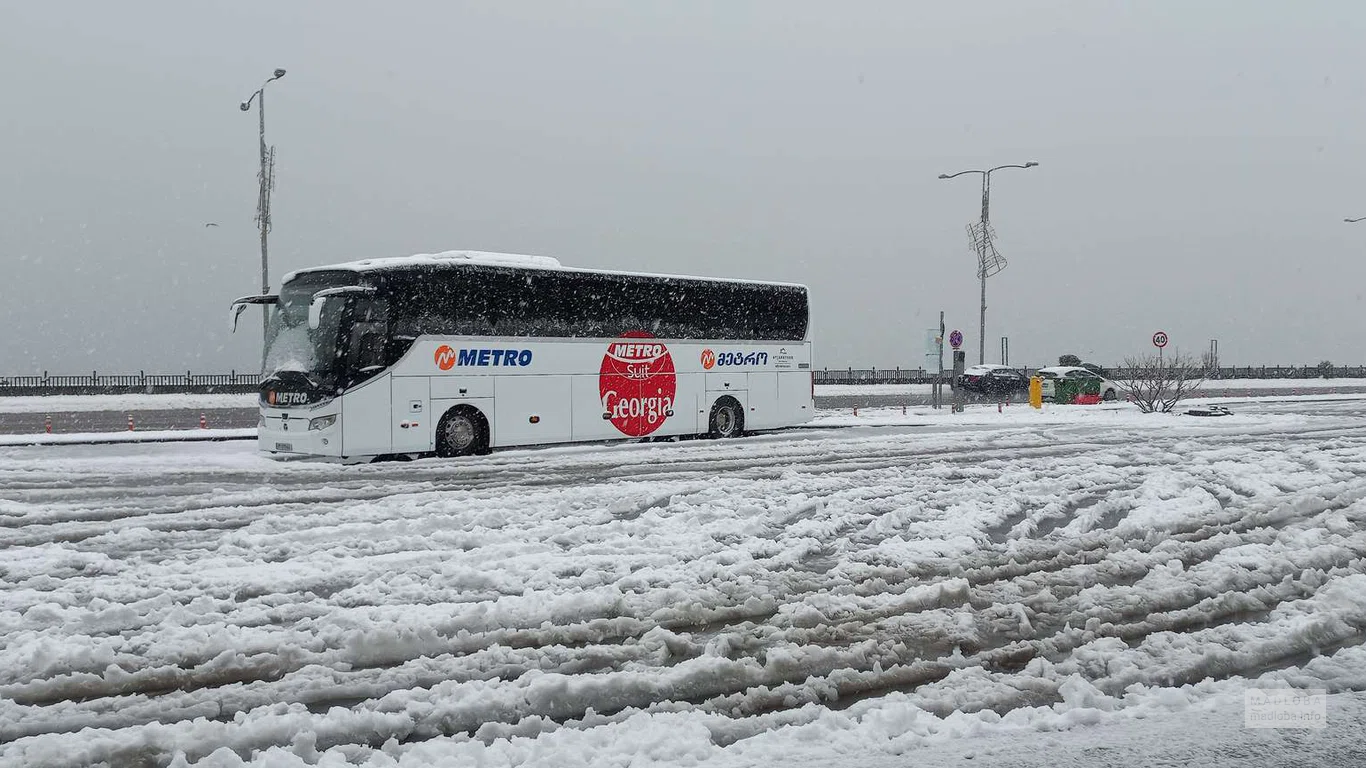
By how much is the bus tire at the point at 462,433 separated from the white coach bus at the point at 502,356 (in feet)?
0.08

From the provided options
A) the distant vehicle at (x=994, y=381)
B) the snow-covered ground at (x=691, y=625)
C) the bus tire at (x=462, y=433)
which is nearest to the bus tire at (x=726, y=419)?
the bus tire at (x=462, y=433)

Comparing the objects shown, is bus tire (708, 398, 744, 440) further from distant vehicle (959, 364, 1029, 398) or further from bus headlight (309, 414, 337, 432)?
distant vehicle (959, 364, 1029, 398)

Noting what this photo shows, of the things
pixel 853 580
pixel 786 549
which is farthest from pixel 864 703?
pixel 786 549

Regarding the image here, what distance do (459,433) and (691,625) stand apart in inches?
482

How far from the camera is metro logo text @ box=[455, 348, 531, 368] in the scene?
17500 mm

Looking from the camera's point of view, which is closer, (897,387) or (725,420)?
(725,420)

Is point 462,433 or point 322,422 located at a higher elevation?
point 322,422

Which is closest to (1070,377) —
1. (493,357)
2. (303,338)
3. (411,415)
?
(493,357)

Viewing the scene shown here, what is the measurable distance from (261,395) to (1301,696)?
15710 millimetres

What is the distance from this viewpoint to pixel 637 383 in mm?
20312

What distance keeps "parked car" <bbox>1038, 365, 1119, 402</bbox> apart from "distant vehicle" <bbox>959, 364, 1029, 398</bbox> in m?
1.73

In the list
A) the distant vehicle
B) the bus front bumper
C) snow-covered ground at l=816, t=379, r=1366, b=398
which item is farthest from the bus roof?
snow-covered ground at l=816, t=379, r=1366, b=398

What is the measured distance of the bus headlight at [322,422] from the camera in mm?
16109

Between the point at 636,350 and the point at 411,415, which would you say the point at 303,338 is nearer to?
the point at 411,415
